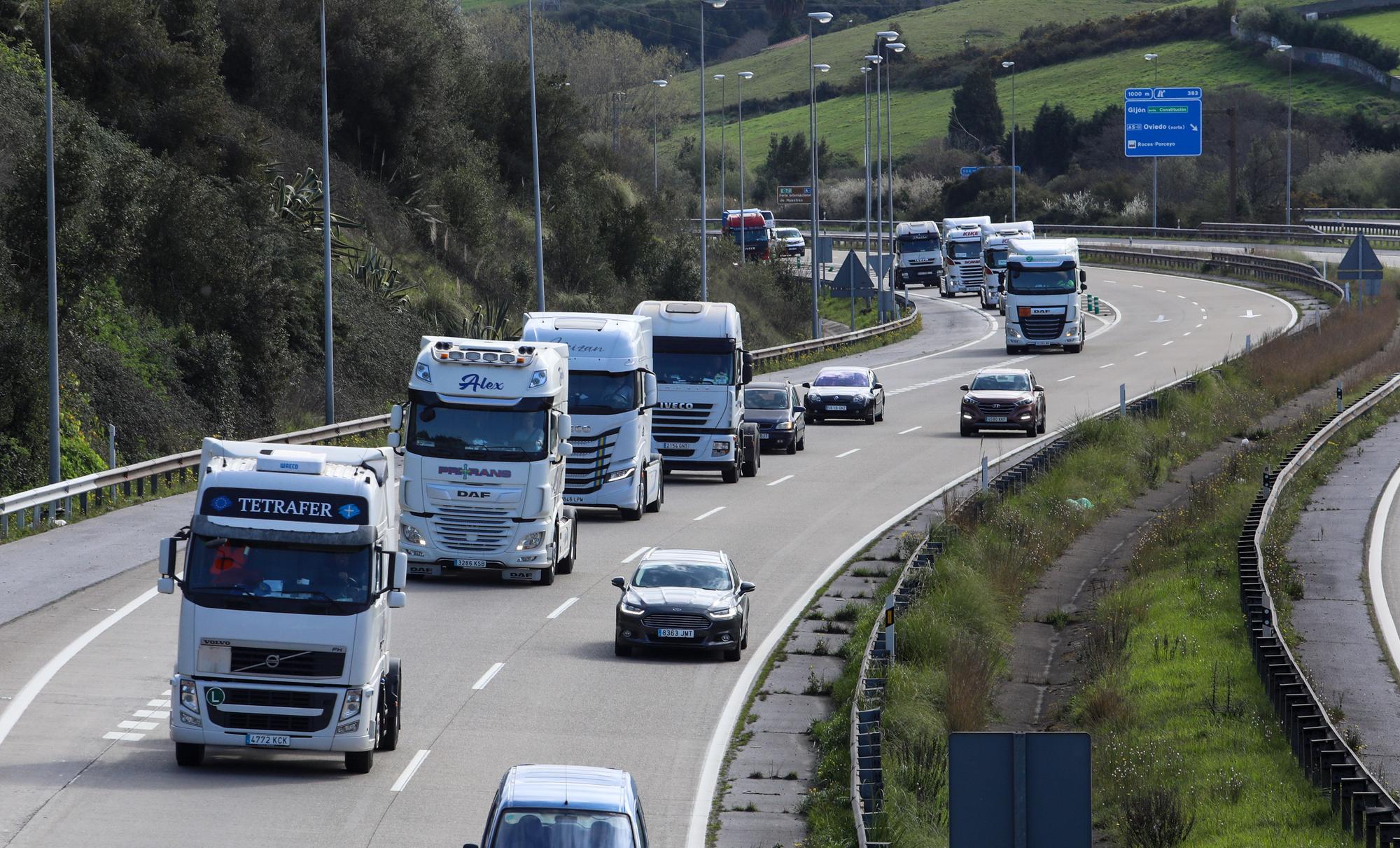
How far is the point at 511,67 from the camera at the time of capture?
7550 centimetres

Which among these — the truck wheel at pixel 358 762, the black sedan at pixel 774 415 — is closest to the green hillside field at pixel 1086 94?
the black sedan at pixel 774 415

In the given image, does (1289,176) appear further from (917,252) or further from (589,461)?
(589,461)

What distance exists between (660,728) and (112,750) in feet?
17.0

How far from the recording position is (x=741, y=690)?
20.2 meters

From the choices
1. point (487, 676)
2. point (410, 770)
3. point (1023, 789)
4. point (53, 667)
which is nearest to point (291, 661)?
point (410, 770)

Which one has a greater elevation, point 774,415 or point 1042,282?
point 1042,282

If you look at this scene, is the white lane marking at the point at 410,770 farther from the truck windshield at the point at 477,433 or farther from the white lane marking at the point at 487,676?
the truck windshield at the point at 477,433

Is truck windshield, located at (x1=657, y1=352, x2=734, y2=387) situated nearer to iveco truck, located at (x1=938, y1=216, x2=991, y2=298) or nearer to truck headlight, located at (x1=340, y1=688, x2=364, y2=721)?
truck headlight, located at (x1=340, y1=688, x2=364, y2=721)

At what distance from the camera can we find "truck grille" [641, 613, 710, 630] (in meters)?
21.2

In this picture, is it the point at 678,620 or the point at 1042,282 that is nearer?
the point at 678,620

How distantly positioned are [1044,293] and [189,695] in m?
48.4

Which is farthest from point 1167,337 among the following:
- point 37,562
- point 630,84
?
point 630,84

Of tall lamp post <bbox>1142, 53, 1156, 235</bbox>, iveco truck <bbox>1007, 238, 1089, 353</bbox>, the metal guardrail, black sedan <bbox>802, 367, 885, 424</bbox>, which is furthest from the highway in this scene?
tall lamp post <bbox>1142, 53, 1156, 235</bbox>

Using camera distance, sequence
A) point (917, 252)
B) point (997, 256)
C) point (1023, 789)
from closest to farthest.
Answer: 1. point (1023, 789)
2. point (997, 256)
3. point (917, 252)
